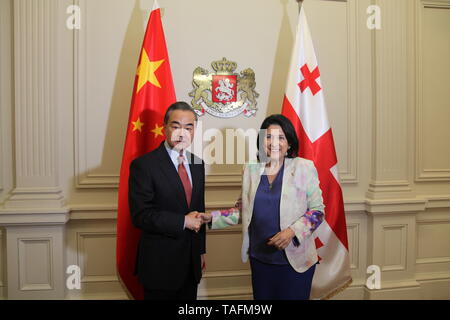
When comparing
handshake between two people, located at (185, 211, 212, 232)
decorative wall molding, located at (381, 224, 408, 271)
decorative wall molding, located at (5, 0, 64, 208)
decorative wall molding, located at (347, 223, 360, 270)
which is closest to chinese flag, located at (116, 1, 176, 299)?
decorative wall molding, located at (5, 0, 64, 208)

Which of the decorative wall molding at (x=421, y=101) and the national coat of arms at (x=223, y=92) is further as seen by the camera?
the decorative wall molding at (x=421, y=101)

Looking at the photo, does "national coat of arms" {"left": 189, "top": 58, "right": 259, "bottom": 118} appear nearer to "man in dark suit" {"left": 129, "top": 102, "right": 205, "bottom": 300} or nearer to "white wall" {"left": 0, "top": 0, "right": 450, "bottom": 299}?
"white wall" {"left": 0, "top": 0, "right": 450, "bottom": 299}

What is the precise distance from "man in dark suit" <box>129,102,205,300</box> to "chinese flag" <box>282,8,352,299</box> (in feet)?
3.59

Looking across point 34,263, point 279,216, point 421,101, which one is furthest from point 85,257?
point 421,101

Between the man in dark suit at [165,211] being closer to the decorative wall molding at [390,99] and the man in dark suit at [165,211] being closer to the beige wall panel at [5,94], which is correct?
the beige wall panel at [5,94]

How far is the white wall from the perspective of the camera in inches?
103

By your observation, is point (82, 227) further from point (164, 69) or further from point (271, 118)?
point (271, 118)

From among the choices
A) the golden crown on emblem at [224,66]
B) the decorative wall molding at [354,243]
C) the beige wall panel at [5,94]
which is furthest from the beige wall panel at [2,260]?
the decorative wall molding at [354,243]

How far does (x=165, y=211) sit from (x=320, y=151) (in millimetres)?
1419

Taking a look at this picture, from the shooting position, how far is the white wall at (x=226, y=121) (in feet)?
8.61

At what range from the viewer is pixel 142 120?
248cm

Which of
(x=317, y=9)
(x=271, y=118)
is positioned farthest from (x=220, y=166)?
(x=317, y=9)

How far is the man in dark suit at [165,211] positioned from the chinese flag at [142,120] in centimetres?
57

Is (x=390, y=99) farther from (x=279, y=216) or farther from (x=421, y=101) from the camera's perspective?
(x=279, y=216)
